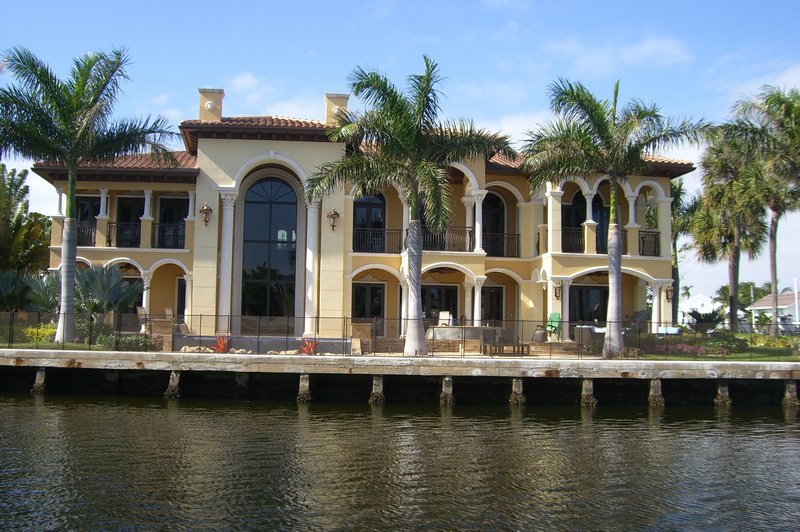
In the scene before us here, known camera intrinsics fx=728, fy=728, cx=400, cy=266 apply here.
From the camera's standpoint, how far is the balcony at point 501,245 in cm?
3173

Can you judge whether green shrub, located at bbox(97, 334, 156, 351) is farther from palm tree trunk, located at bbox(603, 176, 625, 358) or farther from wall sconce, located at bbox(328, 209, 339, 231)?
palm tree trunk, located at bbox(603, 176, 625, 358)

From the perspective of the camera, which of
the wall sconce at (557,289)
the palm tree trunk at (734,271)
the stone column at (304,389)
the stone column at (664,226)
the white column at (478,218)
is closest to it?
the stone column at (304,389)

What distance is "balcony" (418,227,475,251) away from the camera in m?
29.7

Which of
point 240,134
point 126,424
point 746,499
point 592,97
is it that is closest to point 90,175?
point 240,134

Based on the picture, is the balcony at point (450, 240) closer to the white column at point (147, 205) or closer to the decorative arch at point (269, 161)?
the decorative arch at point (269, 161)

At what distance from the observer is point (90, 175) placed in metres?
29.6

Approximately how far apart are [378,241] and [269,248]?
454 cm

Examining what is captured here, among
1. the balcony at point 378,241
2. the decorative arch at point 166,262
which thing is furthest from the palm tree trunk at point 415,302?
the decorative arch at point 166,262

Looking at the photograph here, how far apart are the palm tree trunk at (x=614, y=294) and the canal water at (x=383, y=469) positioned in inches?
172

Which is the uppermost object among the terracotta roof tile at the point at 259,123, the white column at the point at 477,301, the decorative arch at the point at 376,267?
the terracotta roof tile at the point at 259,123

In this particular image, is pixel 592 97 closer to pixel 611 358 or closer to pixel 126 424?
pixel 611 358

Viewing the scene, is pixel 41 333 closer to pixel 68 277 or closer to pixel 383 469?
pixel 68 277

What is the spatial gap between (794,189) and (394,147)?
643 inches

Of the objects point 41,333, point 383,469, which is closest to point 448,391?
point 383,469
